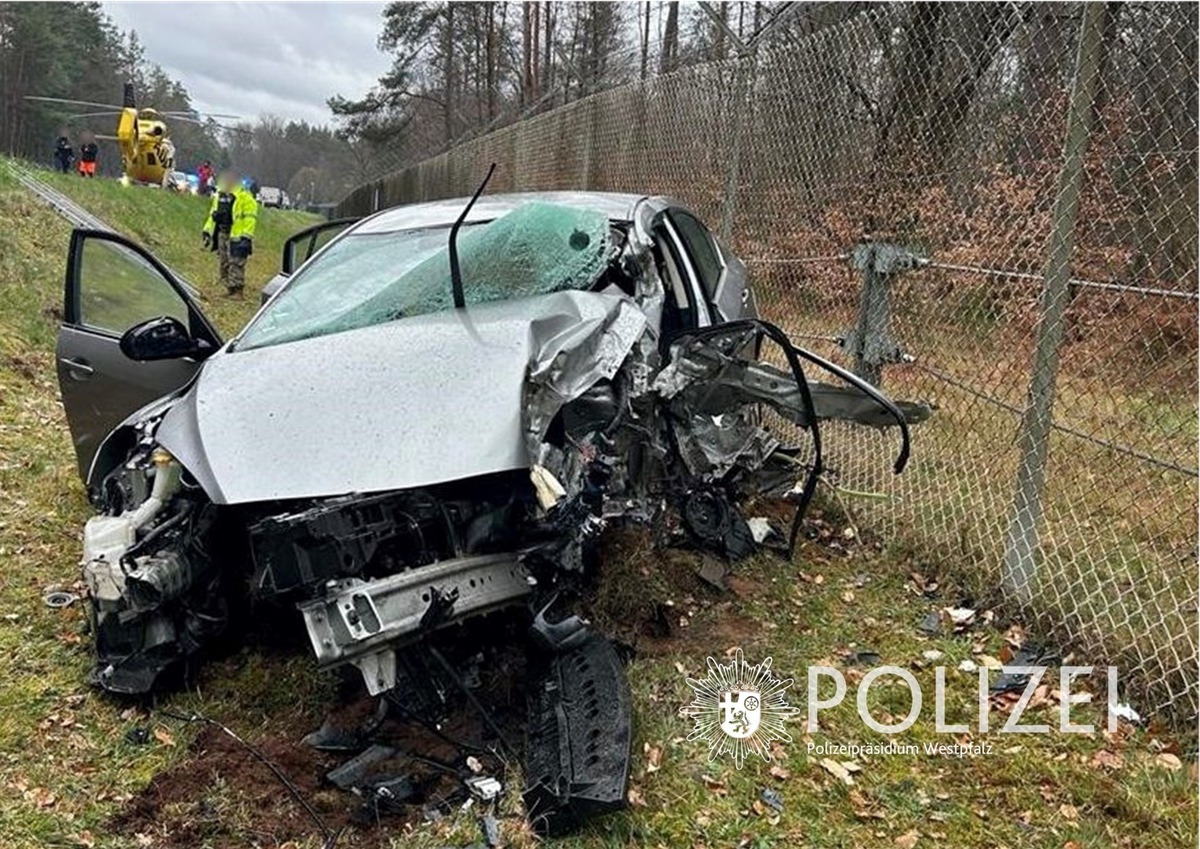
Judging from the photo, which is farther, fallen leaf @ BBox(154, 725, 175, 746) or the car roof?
the car roof

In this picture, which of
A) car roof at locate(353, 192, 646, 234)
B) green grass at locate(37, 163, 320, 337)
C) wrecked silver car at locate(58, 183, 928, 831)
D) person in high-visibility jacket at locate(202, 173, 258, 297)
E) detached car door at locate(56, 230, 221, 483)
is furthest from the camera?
person in high-visibility jacket at locate(202, 173, 258, 297)

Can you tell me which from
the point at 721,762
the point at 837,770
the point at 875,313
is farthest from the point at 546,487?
the point at 875,313

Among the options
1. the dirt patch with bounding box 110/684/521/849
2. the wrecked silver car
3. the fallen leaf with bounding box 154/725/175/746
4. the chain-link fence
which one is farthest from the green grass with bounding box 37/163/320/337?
the dirt patch with bounding box 110/684/521/849

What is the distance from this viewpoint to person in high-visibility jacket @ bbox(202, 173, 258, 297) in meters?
13.0

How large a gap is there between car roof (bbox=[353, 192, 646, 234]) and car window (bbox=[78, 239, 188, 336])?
95 cm

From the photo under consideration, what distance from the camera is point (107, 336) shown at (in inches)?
163

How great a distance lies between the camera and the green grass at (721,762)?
2518 mm

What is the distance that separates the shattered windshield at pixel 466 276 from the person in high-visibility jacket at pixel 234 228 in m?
9.87

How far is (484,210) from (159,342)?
153cm

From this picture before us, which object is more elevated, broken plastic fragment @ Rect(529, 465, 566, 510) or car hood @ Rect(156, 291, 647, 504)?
car hood @ Rect(156, 291, 647, 504)

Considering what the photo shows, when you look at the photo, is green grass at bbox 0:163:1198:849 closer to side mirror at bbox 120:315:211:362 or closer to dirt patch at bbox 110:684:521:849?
dirt patch at bbox 110:684:521:849

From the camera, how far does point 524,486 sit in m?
2.87

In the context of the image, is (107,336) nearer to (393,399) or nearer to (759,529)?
(393,399)

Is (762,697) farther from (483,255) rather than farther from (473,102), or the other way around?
(473,102)
